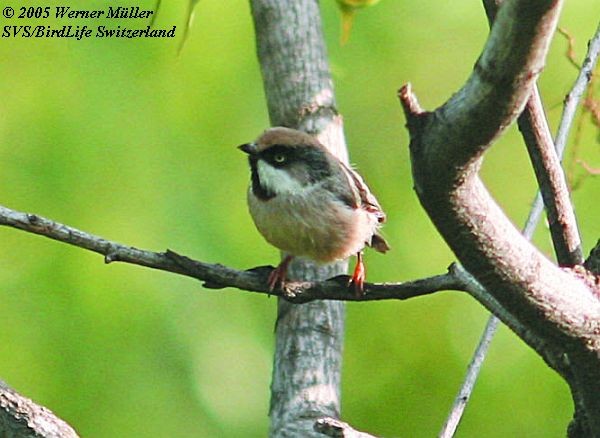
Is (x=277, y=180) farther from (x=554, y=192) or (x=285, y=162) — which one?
(x=554, y=192)

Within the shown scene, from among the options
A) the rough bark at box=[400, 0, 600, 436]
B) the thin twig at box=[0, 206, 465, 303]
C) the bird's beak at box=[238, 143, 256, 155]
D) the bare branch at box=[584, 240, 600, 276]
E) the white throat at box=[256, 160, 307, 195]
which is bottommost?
the rough bark at box=[400, 0, 600, 436]

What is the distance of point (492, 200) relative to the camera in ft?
7.46

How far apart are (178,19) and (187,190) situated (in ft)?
3.09

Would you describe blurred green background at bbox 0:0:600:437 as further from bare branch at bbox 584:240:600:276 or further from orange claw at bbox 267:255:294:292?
bare branch at bbox 584:240:600:276

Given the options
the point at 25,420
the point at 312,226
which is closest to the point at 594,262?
the point at 312,226

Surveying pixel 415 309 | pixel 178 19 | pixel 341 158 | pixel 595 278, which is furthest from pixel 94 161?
pixel 595 278

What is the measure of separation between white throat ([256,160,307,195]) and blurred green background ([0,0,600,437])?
106 cm

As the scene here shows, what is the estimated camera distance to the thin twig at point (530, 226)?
3.30 m

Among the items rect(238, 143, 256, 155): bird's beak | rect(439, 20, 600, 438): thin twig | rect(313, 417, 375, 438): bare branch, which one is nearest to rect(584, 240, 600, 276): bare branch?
rect(439, 20, 600, 438): thin twig

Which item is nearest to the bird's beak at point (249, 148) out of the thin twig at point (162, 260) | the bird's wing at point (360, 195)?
the bird's wing at point (360, 195)

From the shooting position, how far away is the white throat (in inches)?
171

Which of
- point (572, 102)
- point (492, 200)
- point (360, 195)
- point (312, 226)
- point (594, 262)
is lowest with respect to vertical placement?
point (492, 200)

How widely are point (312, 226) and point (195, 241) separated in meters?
1.33

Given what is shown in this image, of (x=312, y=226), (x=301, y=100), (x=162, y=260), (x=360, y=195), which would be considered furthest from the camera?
(x=301, y=100)
